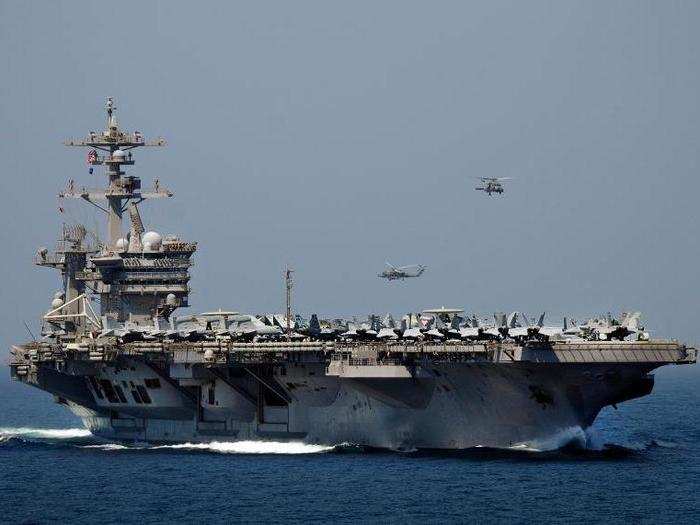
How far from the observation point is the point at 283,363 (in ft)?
121

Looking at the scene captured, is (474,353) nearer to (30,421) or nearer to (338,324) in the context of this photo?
(338,324)

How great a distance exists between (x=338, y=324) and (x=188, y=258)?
6488 mm

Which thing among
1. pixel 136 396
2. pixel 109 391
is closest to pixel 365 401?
pixel 136 396

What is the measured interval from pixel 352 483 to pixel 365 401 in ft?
15.8

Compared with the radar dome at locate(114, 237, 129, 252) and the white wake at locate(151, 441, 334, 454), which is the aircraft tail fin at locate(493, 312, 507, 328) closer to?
the white wake at locate(151, 441, 334, 454)

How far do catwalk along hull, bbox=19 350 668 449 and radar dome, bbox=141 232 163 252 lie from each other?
4781 millimetres

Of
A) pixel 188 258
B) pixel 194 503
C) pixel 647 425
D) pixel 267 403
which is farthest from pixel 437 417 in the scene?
pixel 647 425

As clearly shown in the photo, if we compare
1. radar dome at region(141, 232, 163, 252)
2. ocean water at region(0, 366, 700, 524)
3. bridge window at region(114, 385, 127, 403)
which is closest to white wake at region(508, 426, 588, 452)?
ocean water at region(0, 366, 700, 524)

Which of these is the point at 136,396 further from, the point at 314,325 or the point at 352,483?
the point at 352,483

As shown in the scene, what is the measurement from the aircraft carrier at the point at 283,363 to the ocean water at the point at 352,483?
27.1 inches

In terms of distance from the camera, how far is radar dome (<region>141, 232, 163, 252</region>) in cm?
4478

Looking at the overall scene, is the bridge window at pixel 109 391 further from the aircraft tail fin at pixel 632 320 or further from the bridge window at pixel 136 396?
the aircraft tail fin at pixel 632 320

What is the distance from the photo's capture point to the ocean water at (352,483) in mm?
28531

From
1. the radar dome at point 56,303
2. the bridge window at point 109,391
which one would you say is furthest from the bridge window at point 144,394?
the radar dome at point 56,303
